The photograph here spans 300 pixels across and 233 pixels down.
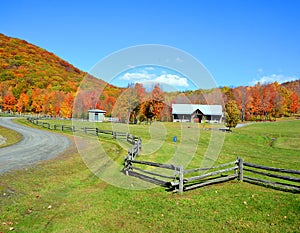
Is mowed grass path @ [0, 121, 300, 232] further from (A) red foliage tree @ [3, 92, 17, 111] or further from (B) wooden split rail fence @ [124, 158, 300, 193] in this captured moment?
(A) red foliage tree @ [3, 92, 17, 111]

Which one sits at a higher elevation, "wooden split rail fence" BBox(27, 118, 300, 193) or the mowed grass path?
"wooden split rail fence" BBox(27, 118, 300, 193)

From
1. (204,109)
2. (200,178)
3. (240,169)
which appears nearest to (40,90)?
(204,109)

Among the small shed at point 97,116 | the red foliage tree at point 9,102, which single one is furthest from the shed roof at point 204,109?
the red foliage tree at point 9,102

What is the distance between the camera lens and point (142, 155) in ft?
64.0

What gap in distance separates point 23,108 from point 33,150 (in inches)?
3108

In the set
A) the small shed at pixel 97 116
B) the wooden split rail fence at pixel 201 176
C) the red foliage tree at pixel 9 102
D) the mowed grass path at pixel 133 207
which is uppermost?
the red foliage tree at pixel 9 102

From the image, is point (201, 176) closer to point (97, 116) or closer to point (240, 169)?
point (240, 169)

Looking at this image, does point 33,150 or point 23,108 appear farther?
point 23,108

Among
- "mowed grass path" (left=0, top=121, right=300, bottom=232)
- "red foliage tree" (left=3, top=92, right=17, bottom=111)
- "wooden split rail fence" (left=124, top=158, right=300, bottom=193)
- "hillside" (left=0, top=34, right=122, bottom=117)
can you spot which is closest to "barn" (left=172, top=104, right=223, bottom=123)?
"hillside" (left=0, top=34, right=122, bottom=117)

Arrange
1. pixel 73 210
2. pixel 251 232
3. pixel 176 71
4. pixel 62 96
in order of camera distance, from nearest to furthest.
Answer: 1. pixel 251 232
2. pixel 73 210
3. pixel 176 71
4. pixel 62 96

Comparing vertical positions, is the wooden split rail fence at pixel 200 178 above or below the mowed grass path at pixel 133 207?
above

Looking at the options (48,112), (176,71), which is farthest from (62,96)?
(176,71)

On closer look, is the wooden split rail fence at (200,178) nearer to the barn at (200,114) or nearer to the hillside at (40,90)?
the hillside at (40,90)

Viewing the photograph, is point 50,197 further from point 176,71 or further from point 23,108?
point 23,108
